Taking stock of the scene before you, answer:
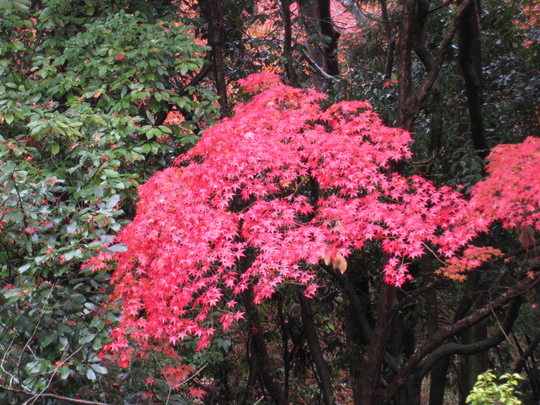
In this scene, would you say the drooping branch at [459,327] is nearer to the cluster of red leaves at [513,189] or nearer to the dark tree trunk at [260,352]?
the cluster of red leaves at [513,189]

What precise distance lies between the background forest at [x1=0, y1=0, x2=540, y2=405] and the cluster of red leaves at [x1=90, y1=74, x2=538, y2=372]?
47mm

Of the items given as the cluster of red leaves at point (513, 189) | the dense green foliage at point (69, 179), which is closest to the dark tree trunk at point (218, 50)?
the dense green foliage at point (69, 179)

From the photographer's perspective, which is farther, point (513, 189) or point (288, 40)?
point (288, 40)

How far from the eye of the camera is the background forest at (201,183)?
10.8ft

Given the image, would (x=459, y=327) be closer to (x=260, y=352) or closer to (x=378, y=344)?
(x=378, y=344)

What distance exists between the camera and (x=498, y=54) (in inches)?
263

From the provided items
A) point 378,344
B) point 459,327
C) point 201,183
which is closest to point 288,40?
point 201,183

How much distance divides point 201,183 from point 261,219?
65cm

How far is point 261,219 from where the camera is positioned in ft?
12.8

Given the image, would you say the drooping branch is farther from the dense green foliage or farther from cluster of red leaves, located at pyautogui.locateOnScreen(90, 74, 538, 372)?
the dense green foliage

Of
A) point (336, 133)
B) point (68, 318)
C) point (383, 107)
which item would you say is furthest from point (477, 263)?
point (68, 318)

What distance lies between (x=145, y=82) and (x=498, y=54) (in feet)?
15.9

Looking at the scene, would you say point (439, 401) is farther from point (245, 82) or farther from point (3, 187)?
point (3, 187)

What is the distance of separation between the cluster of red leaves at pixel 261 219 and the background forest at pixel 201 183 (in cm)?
5
